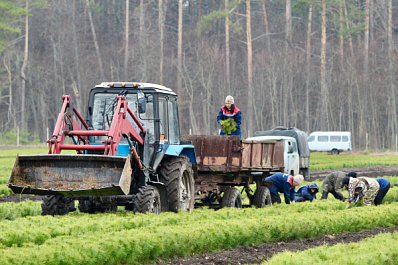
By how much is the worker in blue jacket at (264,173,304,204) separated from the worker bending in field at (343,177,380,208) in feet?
4.79

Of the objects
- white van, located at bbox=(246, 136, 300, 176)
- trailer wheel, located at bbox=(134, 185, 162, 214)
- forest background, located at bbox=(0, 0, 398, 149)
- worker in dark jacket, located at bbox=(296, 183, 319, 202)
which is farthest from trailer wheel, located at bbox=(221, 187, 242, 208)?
forest background, located at bbox=(0, 0, 398, 149)

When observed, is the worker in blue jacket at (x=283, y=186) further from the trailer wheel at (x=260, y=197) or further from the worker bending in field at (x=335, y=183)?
the worker bending in field at (x=335, y=183)

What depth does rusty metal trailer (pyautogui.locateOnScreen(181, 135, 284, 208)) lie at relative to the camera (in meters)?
15.6

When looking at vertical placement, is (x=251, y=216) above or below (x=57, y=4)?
below

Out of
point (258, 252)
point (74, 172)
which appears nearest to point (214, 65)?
point (74, 172)

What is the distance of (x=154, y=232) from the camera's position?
32.7 feet

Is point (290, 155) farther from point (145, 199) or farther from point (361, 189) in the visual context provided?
point (145, 199)

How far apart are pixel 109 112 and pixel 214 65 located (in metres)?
51.3

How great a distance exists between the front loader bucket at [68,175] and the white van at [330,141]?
154 feet

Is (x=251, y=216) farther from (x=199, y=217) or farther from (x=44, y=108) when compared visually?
(x=44, y=108)

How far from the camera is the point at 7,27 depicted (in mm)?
50281

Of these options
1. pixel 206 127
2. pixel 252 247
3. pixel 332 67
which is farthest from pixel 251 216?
pixel 332 67

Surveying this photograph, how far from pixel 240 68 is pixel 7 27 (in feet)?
89.0

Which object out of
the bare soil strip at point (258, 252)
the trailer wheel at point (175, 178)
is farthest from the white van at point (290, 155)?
the bare soil strip at point (258, 252)
